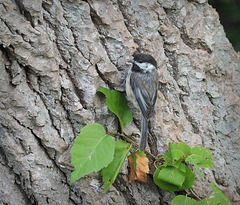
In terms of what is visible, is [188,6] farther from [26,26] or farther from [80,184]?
[80,184]

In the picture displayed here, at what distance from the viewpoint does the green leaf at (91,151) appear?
214 cm

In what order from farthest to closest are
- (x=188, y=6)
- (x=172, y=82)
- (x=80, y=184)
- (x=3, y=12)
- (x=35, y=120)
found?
(x=188, y=6) → (x=172, y=82) → (x=80, y=184) → (x=35, y=120) → (x=3, y=12)

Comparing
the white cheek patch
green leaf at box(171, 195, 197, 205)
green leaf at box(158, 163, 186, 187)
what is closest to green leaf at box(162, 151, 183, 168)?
green leaf at box(158, 163, 186, 187)

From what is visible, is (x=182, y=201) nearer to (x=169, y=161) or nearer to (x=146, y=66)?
(x=169, y=161)

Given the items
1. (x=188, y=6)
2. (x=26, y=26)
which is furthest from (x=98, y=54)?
(x=188, y=6)

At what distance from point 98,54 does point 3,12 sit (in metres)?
0.83

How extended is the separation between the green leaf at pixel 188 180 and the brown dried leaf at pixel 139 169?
1.18 feet

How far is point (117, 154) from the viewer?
2.40m

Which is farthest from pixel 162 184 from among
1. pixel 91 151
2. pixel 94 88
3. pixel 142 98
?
pixel 94 88

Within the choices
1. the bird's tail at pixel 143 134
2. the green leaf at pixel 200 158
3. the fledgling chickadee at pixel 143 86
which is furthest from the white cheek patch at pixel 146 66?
the green leaf at pixel 200 158

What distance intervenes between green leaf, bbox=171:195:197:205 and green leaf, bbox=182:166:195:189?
0.10 metres

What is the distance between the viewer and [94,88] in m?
2.52

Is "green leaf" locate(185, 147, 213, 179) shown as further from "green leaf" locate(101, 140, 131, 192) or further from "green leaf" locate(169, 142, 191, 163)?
"green leaf" locate(101, 140, 131, 192)

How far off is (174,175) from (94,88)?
1.02 m
